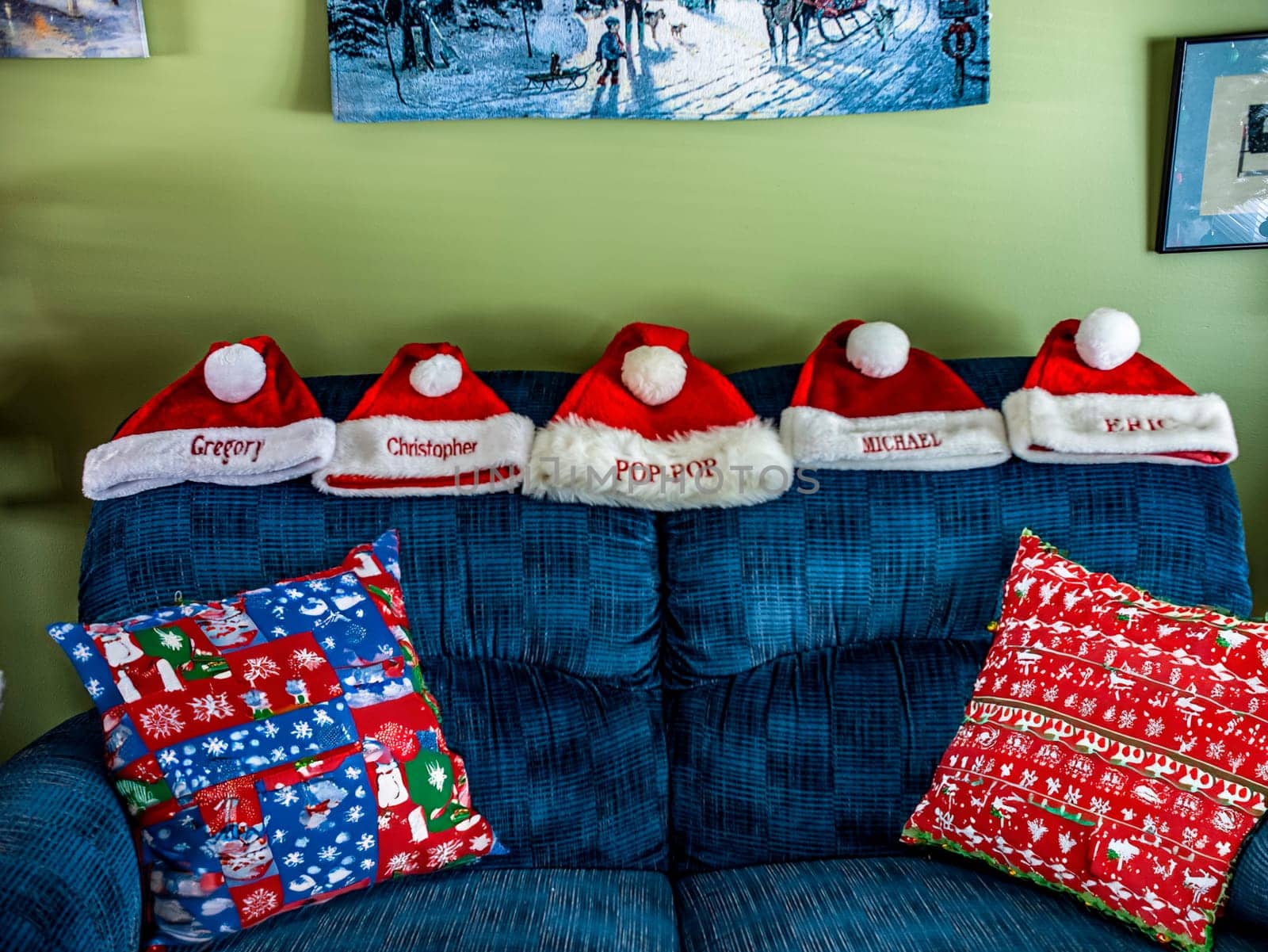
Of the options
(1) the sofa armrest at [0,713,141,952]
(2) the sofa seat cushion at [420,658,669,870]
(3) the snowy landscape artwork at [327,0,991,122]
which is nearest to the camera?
(1) the sofa armrest at [0,713,141,952]

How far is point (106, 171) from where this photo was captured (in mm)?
1687

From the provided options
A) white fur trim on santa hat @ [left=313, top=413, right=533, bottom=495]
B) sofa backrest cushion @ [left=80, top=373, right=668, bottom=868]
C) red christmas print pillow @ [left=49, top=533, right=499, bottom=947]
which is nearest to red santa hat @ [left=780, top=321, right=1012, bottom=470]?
sofa backrest cushion @ [left=80, top=373, right=668, bottom=868]

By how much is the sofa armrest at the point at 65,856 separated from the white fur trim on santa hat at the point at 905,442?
95 cm

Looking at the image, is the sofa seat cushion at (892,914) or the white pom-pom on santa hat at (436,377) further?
the white pom-pom on santa hat at (436,377)

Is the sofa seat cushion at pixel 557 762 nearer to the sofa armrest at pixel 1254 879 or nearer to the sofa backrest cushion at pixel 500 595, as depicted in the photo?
the sofa backrest cushion at pixel 500 595

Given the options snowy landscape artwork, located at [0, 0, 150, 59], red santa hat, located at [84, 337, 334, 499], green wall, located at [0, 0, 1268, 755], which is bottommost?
red santa hat, located at [84, 337, 334, 499]

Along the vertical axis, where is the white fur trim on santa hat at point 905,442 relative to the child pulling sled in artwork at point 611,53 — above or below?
below

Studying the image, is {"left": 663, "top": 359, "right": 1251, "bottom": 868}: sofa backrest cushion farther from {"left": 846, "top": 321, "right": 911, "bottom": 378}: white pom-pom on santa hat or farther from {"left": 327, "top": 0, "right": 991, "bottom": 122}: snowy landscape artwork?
{"left": 327, "top": 0, "right": 991, "bottom": 122}: snowy landscape artwork

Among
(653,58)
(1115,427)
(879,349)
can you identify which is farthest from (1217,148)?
(653,58)

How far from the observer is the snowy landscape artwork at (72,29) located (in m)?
1.59

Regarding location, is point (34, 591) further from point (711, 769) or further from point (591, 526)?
point (711, 769)

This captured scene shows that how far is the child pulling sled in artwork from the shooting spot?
158 cm

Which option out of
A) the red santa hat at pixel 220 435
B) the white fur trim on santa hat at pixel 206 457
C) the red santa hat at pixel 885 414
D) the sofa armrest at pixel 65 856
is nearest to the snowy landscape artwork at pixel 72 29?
the red santa hat at pixel 220 435

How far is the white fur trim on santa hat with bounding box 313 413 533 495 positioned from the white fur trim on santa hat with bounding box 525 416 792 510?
1.5 inches
